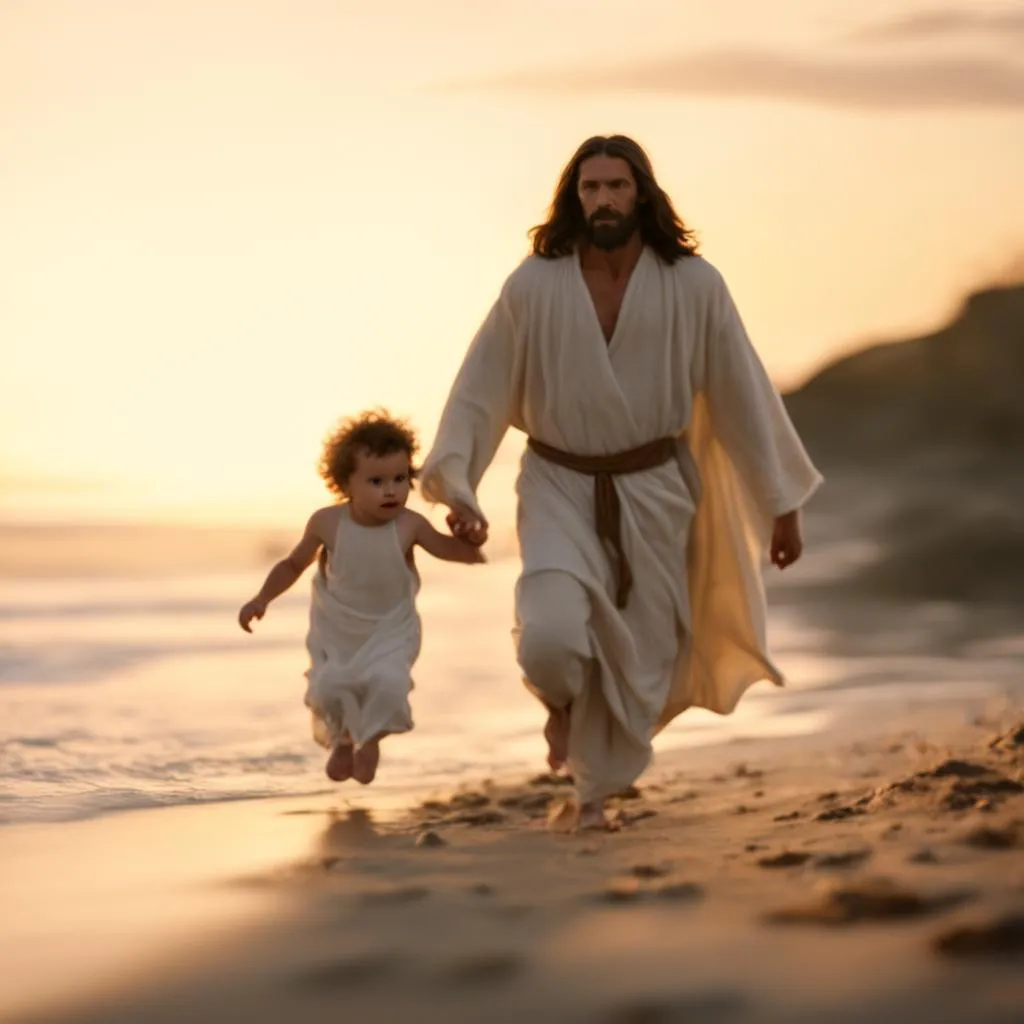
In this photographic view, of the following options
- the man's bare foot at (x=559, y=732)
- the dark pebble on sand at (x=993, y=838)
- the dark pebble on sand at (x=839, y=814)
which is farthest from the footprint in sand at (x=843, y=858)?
the man's bare foot at (x=559, y=732)

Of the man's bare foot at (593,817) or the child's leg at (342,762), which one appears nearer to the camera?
the man's bare foot at (593,817)

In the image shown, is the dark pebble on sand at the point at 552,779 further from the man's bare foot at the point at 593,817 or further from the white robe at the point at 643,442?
the man's bare foot at the point at 593,817

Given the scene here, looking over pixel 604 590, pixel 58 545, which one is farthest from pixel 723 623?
pixel 58 545

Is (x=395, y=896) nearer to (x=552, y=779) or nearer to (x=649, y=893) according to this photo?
(x=649, y=893)

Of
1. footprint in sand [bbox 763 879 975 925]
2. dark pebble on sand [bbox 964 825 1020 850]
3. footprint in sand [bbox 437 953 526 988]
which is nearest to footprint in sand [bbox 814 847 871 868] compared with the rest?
dark pebble on sand [bbox 964 825 1020 850]

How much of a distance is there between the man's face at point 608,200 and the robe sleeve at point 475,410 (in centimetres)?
37

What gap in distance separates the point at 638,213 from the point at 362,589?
160cm

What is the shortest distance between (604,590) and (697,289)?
0.96 meters

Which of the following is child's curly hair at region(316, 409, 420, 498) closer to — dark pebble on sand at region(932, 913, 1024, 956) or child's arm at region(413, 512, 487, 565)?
child's arm at region(413, 512, 487, 565)

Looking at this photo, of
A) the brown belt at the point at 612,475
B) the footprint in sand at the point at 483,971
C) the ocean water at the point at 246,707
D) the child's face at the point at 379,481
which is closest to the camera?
the footprint in sand at the point at 483,971

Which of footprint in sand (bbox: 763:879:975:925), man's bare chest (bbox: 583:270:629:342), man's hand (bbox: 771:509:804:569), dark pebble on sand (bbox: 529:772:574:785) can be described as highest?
man's bare chest (bbox: 583:270:629:342)

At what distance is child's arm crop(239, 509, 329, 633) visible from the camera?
795 centimetres

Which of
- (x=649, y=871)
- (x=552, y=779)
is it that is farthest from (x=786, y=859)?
(x=552, y=779)

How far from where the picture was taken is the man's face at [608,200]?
23.6ft
